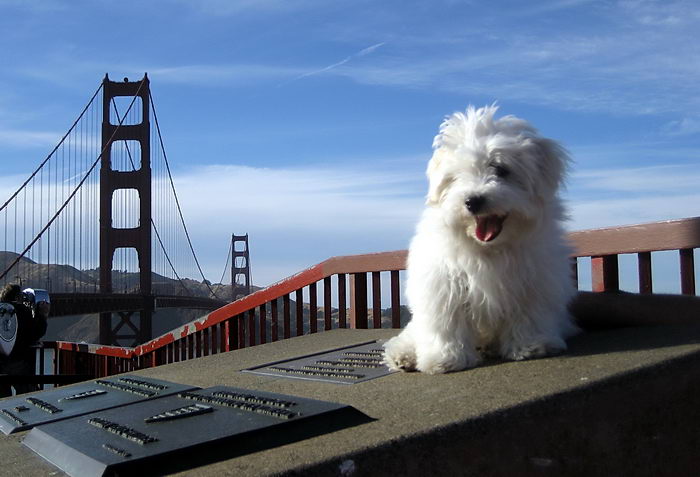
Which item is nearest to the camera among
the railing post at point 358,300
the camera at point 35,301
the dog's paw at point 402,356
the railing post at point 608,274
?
the dog's paw at point 402,356

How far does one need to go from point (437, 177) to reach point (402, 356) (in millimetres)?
789

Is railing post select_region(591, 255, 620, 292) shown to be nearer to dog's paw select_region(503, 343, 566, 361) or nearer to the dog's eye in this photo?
dog's paw select_region(503, 343, 566, 361)

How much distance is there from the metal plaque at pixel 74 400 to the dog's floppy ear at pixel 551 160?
6.13 ft

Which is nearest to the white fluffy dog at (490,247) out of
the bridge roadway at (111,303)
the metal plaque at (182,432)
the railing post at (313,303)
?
the metal plaque at (182,432)

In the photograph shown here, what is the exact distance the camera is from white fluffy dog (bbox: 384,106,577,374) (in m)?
2.41

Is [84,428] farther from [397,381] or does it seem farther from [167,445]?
[397,381]

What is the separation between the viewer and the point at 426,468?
188 cm

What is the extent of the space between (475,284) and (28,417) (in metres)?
1.98

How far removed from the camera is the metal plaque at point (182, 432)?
74.8 inches

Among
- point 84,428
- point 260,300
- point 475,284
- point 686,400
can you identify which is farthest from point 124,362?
point 686,400

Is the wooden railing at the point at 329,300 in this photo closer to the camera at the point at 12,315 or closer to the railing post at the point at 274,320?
the railing post at the point at 274,320

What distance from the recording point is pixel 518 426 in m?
2.01

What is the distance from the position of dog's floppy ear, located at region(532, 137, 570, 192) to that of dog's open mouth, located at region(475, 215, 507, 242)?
26 centimetres

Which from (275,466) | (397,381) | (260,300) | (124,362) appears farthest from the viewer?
(124,362)
